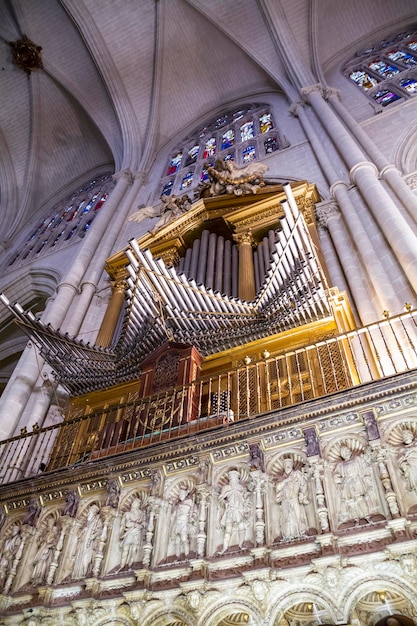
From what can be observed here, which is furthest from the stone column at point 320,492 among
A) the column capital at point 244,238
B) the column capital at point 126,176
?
the column capital at point 126,176

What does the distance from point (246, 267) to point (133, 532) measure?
6043 mm

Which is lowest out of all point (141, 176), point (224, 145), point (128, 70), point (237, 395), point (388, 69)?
point (237, 395)

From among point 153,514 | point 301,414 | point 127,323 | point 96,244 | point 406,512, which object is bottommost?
point 406,512

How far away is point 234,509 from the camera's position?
5094mm

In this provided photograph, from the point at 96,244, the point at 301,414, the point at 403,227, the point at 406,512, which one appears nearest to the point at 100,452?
the point at 301,414

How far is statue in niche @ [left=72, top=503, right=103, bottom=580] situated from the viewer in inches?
213

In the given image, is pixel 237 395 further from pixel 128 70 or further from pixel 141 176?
pixel 128 70

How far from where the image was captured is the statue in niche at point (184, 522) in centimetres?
507

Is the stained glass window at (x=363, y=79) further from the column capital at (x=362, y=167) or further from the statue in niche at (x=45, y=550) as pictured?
the statue in niche at (x=45, y=550)

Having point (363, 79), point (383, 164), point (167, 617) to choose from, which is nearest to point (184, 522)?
point (167, 617)

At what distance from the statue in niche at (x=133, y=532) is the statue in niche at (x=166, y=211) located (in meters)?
7.71

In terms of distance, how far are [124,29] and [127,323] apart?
54.0 ft

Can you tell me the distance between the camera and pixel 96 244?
47.8 ft

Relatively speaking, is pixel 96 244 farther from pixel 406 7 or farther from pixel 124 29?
pixel 406 7
